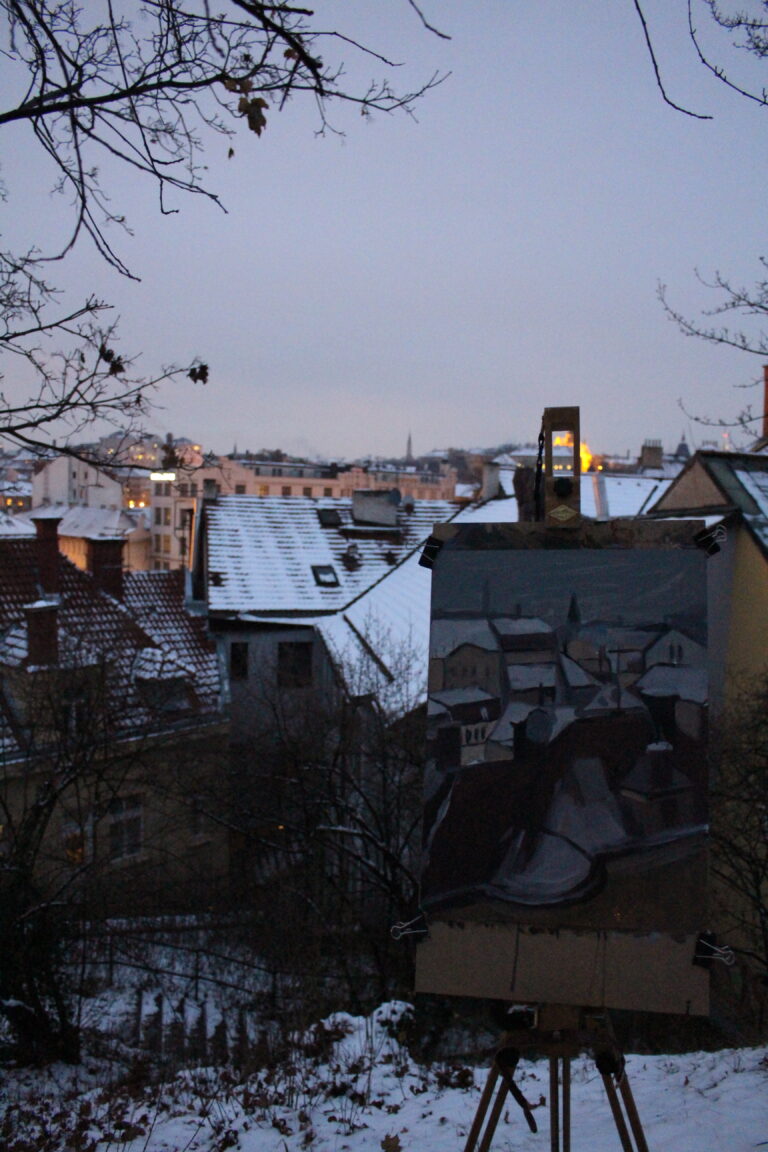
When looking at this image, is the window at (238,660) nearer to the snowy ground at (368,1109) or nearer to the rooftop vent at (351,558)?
the rooftop vent at (351,558)

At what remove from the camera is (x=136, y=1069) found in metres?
7.59

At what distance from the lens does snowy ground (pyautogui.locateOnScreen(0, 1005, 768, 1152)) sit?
4.28 m

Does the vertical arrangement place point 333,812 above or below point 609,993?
below

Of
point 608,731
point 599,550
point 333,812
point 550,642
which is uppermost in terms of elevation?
point 599,550

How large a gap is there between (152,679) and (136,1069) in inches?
306

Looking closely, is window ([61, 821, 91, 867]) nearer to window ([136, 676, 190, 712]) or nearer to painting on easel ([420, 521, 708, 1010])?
window ([136, 676, 190, 712])

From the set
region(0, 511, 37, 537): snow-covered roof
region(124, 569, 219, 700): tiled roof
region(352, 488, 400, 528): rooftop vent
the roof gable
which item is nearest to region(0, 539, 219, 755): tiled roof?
region(124, 569, 219, 700): tiled roof

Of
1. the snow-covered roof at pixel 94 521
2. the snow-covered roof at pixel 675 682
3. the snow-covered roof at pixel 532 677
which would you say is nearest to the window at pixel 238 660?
the snow-covered roof at pixel 532 677

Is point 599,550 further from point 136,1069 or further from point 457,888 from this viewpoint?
point 136,1069

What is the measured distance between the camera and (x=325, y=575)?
2131 centimetres

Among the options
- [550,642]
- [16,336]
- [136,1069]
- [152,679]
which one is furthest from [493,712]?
[152,679]

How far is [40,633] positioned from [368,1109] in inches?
448

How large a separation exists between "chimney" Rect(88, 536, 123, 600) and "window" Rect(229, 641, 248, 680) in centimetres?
301

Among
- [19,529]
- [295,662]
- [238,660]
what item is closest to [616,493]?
[295,662]
